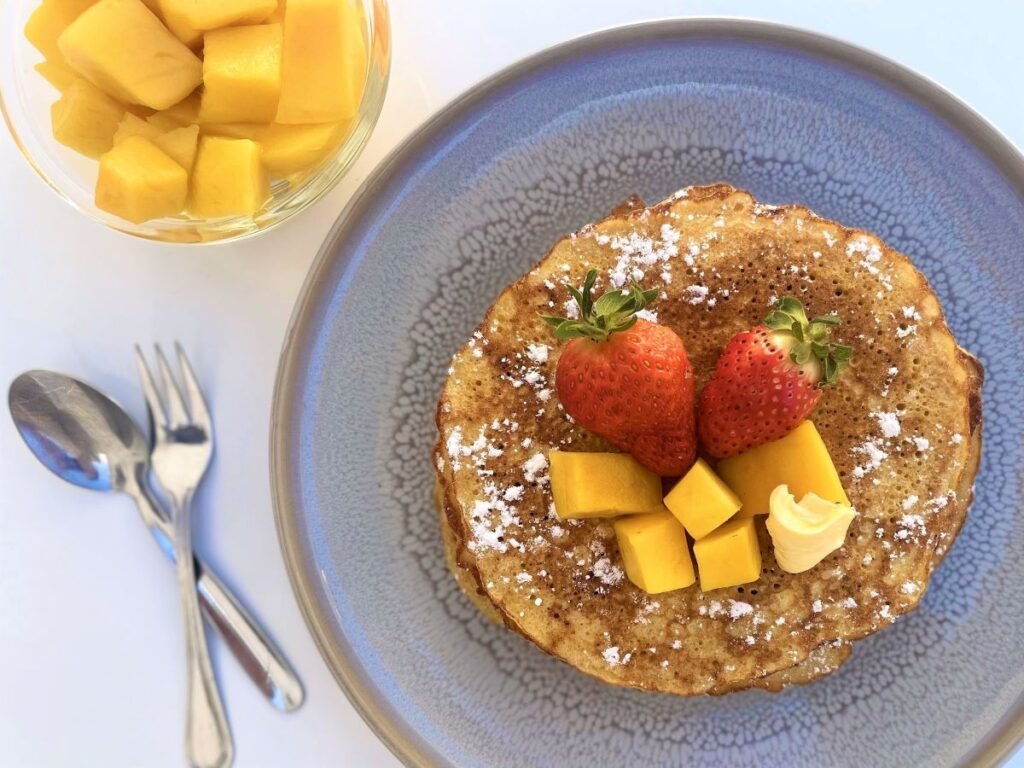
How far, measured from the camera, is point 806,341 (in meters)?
1.20

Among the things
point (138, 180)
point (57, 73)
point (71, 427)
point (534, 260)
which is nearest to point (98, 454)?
point (71, 427)

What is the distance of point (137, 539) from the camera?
1698mm

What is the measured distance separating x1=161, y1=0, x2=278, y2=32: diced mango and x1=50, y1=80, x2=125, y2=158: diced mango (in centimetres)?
20

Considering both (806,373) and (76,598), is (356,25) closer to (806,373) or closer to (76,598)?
(806,373)

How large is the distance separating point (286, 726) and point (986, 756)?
1.28 m

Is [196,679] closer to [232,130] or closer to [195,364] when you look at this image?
[195,364]

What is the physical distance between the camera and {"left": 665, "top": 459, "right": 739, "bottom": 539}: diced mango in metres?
1.26

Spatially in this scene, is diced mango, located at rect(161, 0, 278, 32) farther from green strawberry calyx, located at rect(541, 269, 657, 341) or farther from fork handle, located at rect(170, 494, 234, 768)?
fork handle, located at rect(170, 494, 234, 768)

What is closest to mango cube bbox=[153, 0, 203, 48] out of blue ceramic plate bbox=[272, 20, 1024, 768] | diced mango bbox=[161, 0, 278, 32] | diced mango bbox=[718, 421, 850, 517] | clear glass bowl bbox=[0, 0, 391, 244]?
diced mango bbox=[161, 0, 278, 32]

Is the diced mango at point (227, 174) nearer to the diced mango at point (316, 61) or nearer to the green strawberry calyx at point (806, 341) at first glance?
the diced mango at point (316, 61)

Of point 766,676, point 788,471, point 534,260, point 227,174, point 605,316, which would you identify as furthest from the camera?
point 534,260

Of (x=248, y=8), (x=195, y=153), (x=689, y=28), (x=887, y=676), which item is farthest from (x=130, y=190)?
(x=887, y=676)

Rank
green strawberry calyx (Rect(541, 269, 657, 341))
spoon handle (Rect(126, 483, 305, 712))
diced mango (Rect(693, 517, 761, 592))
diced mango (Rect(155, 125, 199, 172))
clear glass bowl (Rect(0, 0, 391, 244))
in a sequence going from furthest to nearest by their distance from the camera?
spoon handle (Rect(126, 483, 305, 712))
clear glass bowl (Rect(0, 0, 391, 244))
diced mango (Rect(155, 125, 199, 172))
diced mango (Rect(693, 517, 761, 592))
green strawberry calyx (Rect(541, 269, 657, 341))

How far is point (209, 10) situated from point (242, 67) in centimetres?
9
